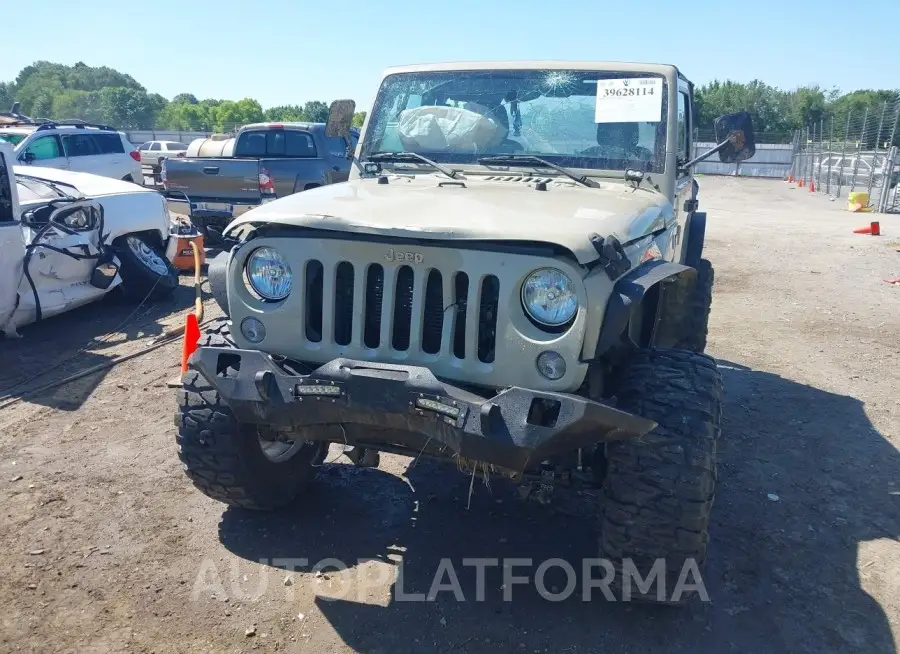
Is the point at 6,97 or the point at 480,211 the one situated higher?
the point at 6,97

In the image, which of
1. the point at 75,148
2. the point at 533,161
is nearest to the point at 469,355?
the point at 533,161

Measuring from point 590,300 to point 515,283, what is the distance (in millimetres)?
275

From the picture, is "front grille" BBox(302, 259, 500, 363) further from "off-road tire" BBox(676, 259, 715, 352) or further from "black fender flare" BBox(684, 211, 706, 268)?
"black fender flare" BBox(684, 211, 706, 268)

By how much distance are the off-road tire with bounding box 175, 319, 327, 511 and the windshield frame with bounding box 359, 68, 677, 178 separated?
5.16 feet

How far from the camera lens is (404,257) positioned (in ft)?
9.08

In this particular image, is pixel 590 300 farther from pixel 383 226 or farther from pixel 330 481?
pixel 330 481

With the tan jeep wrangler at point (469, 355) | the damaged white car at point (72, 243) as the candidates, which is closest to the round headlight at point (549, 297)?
the tan jeep wrangler at point (469, 355)

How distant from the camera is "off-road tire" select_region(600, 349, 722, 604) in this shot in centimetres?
266

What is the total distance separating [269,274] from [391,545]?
144 centimetres

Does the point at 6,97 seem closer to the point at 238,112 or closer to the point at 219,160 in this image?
the point at 238,112

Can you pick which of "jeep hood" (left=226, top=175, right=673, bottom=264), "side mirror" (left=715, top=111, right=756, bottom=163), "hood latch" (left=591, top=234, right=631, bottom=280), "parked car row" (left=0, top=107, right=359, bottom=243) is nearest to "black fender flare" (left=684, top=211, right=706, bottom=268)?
"side mirror" (left=715, top=111, right=756, bottom=163)

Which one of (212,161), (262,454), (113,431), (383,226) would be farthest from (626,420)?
(212,161)

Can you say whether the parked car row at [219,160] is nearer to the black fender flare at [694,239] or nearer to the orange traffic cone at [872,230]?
the black fender flare at [694,239]

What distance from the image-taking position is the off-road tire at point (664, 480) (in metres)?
2.66
